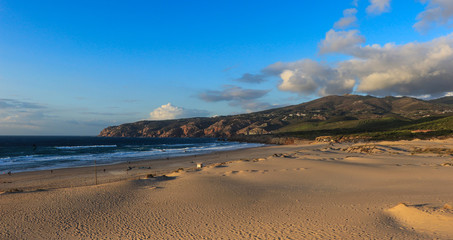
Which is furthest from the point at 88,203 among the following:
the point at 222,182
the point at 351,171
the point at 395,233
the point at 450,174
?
the point at 450,174

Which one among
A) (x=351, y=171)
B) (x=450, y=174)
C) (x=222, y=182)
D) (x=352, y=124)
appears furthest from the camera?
(x=352, y=124)

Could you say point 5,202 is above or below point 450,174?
above

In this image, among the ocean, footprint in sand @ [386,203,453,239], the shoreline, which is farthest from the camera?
the ocean

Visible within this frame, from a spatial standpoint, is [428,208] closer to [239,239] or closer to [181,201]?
[239,239]

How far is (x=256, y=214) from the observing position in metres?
9.15

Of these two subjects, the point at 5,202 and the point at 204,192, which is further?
the point at 204,192

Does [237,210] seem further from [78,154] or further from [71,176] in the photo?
[78,154]

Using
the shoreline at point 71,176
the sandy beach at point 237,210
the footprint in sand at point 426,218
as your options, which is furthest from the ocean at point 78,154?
the footprint in sand at point 426,218

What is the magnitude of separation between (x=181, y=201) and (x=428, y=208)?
10.2 metres

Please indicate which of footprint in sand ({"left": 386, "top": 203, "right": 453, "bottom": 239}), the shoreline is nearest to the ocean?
the shoreline

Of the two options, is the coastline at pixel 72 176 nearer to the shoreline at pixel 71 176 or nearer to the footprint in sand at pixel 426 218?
the shoreline at pixel 71 176

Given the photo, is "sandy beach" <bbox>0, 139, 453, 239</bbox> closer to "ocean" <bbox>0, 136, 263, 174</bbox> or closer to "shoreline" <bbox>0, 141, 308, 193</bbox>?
"shoreline" <bbox>0, 141, 308, 193</bbox>

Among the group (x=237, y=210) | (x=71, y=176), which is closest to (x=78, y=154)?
(x=71, y=176)

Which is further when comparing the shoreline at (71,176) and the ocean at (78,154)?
the ocean at (78,154)
